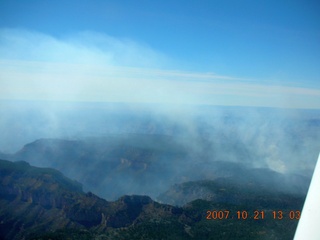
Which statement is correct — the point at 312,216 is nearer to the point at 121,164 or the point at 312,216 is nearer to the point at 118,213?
the point at 118,213

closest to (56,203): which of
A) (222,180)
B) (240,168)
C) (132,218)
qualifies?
(132,218)

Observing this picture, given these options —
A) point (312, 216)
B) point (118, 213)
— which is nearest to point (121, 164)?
point (118, 213)

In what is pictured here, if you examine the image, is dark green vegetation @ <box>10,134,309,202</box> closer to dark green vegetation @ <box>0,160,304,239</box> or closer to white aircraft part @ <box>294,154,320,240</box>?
dark green vegetation @ <box>0,160,304,239</box>

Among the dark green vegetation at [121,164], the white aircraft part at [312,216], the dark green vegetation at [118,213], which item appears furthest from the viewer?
the dark green vegetation at [121,164]

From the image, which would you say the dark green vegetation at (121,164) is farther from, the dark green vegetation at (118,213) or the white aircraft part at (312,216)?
the white aircraft part at (312,216)

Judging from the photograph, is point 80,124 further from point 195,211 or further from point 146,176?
point 195,211

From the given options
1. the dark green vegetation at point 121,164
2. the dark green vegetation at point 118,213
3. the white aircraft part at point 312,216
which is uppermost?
the dark green vegetation at point 121,164

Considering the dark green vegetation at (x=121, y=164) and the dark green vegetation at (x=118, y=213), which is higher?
the dark green vegetation at (x=121, y=164)

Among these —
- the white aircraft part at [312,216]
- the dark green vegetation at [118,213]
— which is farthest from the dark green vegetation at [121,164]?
the white aircraft part at [312,216]
